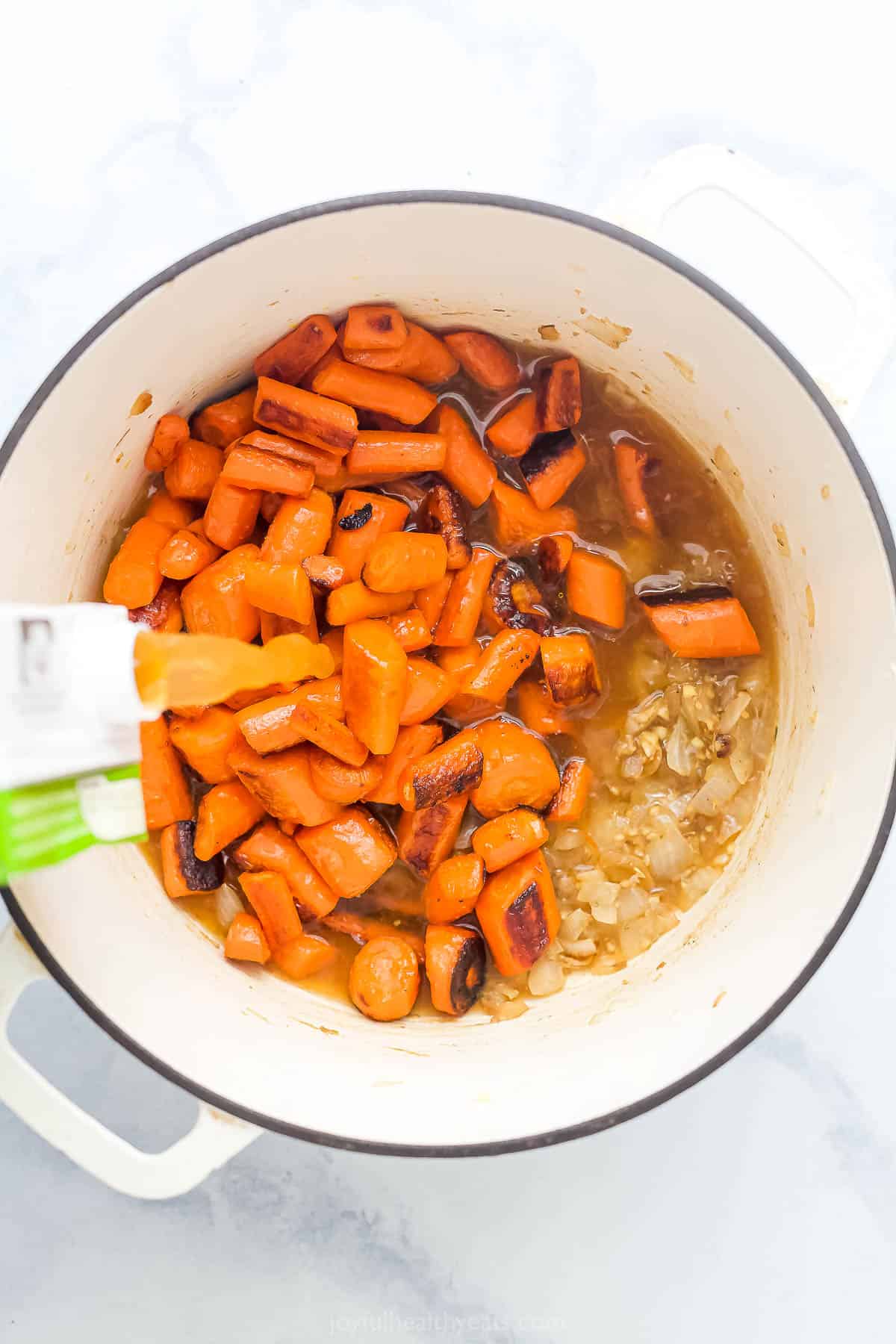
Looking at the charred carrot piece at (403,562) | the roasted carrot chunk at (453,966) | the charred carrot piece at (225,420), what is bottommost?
the roasted carrot chunk at (453,966)

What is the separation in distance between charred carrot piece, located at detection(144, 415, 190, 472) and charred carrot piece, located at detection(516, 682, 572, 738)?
2.04 feet


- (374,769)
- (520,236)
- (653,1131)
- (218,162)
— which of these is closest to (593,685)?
(374,769)

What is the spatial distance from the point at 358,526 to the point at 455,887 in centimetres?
55

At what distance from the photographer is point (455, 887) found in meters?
1.58

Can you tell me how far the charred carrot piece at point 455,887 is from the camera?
5.18ft

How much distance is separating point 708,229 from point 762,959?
0.98 m

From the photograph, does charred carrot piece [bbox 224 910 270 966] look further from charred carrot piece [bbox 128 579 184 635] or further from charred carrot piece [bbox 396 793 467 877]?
charred carrot piece [bbox 128 579 184 635]

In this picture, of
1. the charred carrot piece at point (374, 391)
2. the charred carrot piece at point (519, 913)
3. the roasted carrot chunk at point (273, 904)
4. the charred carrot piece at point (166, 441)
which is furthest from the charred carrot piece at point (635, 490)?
the roasted carrot chunk at point (273, 904)

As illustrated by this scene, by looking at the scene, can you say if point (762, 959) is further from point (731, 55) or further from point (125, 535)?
point (731, 55)

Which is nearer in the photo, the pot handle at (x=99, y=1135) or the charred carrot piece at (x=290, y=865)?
the pot handle at (x=99, y=1135)

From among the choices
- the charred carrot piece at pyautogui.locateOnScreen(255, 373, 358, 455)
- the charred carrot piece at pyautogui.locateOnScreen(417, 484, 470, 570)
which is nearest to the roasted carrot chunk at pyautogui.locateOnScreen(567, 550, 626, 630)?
the charred carrot piece at pyautogui.locateOnScreen(417, 484, 470, 570)

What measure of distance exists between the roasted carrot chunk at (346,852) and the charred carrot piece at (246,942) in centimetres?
13

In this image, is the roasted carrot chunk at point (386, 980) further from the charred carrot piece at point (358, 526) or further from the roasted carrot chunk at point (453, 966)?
the charred carrot piece at point (358, 526)

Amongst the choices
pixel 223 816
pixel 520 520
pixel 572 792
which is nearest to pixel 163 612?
pixel 223 816
